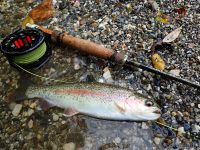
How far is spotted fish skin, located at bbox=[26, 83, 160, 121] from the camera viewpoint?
3.62 meters

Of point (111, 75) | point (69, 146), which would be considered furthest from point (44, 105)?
point (111, 75)

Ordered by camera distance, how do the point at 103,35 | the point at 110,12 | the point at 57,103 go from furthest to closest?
1. the point at 110,12
2. the point at 103,35
3. the point at 57,103

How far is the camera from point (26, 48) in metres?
4.23

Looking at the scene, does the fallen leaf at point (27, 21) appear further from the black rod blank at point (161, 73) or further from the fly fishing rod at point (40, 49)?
the black rod blank at point (161, 73)

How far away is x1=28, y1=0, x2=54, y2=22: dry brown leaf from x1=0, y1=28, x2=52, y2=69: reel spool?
800 millimetres

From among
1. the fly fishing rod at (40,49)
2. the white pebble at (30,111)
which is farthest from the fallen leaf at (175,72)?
the white pebble at (30,111)

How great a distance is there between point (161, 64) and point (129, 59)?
38cm

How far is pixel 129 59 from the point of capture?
166 inches

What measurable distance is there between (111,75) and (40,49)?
0.82m

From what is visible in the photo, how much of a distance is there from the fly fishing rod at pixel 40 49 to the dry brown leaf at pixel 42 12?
0.65 m

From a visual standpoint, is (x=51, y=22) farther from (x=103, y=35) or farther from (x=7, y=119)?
(x=7, y=119)

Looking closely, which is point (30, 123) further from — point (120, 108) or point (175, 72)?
point (175, 72)

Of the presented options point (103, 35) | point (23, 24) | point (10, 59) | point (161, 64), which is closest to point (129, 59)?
point (161, 64)

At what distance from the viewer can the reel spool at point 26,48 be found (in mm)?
4172
